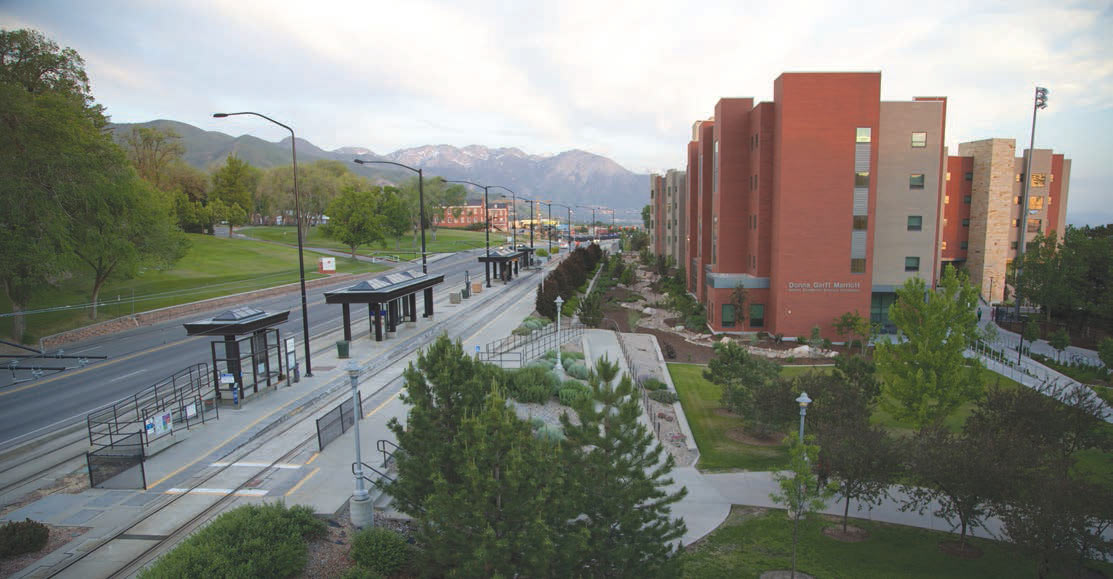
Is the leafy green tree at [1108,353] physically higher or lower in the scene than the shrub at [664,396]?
higher

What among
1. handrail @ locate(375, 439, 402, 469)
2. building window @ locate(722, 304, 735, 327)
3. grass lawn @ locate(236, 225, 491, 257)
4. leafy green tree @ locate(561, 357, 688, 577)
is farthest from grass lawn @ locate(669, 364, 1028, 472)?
grass lawn @ locate(236, 225, 491, 257)

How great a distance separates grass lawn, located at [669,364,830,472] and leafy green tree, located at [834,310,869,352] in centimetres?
1226

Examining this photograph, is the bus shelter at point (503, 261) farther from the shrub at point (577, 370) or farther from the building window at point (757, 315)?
the shrub at point (577, 370)

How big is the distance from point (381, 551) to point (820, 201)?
113 ft

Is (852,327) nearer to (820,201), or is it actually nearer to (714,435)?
(820,201)

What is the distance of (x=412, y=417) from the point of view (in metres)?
10.6

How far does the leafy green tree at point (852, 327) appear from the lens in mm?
35031

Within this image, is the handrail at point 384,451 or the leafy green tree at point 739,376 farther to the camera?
the leafy green tree at point 739,376

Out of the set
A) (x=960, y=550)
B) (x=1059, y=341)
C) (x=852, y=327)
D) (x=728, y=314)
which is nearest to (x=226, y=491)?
(x=960, y=550)

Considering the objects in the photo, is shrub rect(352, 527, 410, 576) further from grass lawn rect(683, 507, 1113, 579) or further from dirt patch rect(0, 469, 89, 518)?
dirt patch rect(0, 469, 89, 518)

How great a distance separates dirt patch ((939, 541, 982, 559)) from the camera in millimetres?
13062

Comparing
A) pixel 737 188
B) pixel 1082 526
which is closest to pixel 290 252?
pixel 737 188

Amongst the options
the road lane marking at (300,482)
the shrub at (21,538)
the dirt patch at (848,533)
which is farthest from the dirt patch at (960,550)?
the shrub at (21,538)

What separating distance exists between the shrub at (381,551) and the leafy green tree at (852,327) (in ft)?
102
